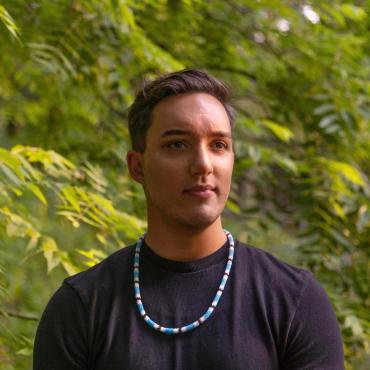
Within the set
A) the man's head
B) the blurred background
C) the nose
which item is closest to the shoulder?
the man's head

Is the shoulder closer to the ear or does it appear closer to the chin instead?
the chin

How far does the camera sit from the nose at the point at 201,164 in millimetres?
1946

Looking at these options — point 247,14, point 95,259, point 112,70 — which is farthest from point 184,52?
point 95,259

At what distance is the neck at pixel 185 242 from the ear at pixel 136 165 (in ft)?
0.52

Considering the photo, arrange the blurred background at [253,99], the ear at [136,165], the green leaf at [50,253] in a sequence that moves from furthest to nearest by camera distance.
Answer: the blurred background at [253,99], the green leaf at [50,253], the ear at [136,165]

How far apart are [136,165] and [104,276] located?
0.29 m

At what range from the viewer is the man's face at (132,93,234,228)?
196 cm

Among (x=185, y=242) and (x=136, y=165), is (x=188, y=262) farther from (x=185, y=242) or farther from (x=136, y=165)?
(x=136, y=165)

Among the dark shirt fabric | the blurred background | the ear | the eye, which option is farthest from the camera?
the blurred background

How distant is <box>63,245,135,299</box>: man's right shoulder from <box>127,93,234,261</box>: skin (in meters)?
0.08

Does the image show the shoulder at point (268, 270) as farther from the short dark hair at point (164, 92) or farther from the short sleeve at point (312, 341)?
the short dark hair at point (164, 92)

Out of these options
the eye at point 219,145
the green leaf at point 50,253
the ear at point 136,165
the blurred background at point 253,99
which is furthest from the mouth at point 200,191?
the blurred background at point 253,99

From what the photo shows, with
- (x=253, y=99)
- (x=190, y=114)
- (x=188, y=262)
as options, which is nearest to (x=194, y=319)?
(x=188, y=262)

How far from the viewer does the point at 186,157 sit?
197cm
